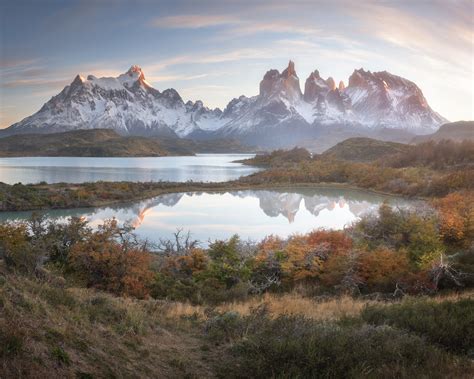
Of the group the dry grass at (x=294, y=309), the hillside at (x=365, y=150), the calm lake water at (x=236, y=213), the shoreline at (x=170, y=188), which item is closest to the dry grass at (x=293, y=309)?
the dry grass at (x=294, y=309)

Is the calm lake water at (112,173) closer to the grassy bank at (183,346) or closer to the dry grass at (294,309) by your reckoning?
the dry grass at (294,309)

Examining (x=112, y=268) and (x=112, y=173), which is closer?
(x=112, y=268)

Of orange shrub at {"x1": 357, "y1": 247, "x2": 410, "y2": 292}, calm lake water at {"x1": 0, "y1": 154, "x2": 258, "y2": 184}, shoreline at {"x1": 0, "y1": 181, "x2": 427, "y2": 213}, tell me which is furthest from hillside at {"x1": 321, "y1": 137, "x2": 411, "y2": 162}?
orange shrub at {"x1": 357, "y1": 247, "x2": 410, "y2": 292}

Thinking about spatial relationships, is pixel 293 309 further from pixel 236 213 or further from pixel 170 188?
pixel 170 188

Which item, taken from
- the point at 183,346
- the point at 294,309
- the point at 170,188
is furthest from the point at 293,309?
the point at 170,188

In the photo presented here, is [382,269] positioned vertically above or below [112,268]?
below

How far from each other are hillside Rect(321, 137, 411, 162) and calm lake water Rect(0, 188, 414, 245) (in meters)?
81.3

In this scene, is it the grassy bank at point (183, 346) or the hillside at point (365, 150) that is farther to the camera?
the hillside at point (365, 150)

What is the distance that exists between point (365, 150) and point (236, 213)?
11833 centimetres

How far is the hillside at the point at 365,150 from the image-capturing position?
14425cm

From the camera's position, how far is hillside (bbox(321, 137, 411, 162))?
144 m

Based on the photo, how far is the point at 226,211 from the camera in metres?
47.0

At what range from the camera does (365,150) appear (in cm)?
15412

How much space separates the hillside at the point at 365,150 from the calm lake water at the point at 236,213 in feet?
267
